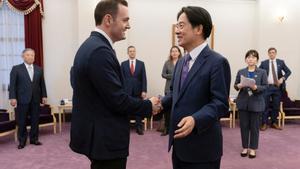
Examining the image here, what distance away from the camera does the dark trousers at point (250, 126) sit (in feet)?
13.9

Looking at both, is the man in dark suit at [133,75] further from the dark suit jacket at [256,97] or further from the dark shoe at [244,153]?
the dark suit jacket at [256,97]

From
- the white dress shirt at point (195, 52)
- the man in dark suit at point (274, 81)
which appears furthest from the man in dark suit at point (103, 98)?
the man in dark suit at point (274, 81)

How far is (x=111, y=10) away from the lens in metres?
1.86

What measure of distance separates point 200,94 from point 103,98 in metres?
0.53

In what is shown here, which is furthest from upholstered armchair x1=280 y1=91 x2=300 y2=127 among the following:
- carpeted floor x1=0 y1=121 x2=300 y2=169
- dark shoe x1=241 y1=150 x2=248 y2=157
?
dark shoe x1=241 y1=150 x2=248 y2=157

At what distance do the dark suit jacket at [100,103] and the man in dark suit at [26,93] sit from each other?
347 centimetres

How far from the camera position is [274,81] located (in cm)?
636

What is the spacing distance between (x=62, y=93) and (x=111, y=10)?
5.47 metres

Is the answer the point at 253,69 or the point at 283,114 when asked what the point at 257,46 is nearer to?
the point at 283,114

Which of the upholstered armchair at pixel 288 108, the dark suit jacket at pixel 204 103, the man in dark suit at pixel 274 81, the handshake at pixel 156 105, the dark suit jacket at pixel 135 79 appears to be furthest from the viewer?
the upholstered armchair at pixel 288 108

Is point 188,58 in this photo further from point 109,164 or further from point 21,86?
point 21,86

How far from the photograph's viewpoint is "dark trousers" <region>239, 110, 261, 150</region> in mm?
4246

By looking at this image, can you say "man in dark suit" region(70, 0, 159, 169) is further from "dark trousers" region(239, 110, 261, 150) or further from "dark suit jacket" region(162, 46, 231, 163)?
"dark trousers" region(239, 110, 261, 150)

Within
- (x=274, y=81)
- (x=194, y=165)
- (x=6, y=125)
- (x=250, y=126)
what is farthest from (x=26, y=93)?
(x=274, y=81)
